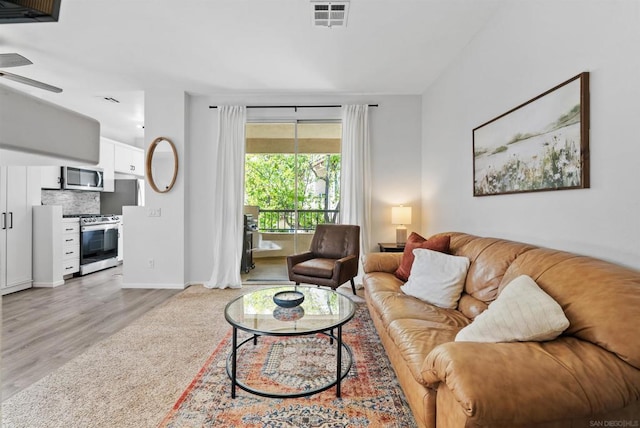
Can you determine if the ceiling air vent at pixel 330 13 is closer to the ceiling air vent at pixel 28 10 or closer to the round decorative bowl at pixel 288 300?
the round decorative bowl at pixel 288 300

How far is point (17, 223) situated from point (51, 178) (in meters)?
0.95

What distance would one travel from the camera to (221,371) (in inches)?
92.6

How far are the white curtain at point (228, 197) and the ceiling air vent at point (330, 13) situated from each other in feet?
6.61

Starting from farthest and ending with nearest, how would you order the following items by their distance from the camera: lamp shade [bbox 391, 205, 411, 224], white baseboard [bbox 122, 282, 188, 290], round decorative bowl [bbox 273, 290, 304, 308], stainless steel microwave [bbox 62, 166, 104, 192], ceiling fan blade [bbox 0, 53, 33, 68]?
1. stainless steel microwave [bbox 62, 166, 104, 192]
2. white baseboard [bbox 122, 282, 188, 290]
3. lamp shade [bbox 391, 205, 411, 224]
4. ceiling fan blade [bbox 0, 53, 33, 68]
5. round decorative bowl [bbox 273, 290, 304, 308]

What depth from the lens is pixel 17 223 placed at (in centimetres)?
427

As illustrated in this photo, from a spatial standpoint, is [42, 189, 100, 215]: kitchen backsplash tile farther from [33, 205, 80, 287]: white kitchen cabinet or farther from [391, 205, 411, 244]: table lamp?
[391, 205, 411, 244]: table lamp

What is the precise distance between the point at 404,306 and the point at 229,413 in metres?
1.27

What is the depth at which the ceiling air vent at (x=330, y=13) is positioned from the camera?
2.66 metres

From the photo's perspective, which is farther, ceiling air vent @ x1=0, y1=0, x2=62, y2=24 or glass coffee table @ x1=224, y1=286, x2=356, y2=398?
glass coffee table @ x1=224, y1=286, x2=356, y2=398

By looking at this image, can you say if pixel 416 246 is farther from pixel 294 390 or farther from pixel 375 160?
pixel 375 160

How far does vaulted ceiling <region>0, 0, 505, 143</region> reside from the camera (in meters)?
2.76

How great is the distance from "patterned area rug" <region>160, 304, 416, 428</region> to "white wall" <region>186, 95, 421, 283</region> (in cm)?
216

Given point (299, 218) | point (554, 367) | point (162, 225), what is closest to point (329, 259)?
point (299, 218)

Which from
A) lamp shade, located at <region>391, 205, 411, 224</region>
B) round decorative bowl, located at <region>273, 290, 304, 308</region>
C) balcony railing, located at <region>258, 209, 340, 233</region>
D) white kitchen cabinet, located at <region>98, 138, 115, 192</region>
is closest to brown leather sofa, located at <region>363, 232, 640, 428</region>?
round decorative bowl, located at <region>273, 290, 304, 308</region>
